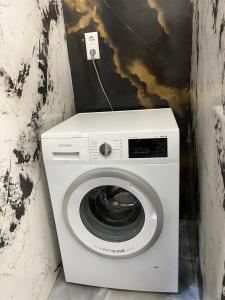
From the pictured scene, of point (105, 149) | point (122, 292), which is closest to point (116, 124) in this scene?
point (105, 149)

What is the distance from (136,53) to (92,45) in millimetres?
268

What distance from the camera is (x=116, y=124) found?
1241 mm

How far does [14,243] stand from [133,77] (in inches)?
44.3

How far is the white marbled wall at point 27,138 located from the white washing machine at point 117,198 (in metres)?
0.09

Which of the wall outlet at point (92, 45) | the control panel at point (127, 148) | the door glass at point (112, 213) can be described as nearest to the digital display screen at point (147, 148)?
the control panel at point (127, 148)

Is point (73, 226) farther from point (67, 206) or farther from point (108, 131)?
point (108, 131)

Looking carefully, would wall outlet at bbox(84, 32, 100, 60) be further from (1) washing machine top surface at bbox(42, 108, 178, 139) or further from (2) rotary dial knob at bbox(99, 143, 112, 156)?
(2) rotary dial knob at bbox(99, 143, 112, 156)

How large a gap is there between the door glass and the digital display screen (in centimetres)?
25

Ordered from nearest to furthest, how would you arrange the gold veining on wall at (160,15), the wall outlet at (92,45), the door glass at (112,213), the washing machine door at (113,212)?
the washing machine door at (113,212)
the door glass at (112,213)
the gold veining on wall at (160,15)
the wall outlet at (92,45)

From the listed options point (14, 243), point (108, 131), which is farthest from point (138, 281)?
point (108, 131)

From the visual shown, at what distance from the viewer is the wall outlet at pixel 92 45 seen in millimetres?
1595

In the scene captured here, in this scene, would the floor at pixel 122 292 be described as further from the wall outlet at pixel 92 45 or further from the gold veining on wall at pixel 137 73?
the wall outlet at pixel 92 45

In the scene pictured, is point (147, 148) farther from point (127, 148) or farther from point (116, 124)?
point (116, 124)

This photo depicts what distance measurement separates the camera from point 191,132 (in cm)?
168
